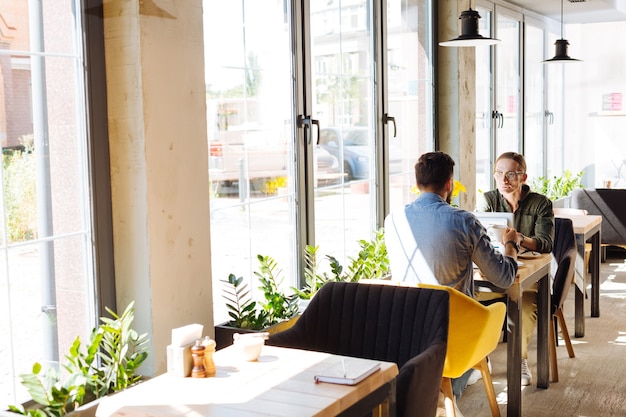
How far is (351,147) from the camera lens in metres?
4.98

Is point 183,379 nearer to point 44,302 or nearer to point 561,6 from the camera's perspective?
point 44,302

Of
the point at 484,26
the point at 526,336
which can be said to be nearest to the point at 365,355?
the point at 526,336

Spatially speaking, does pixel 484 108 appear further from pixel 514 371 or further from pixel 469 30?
pixel 514 371

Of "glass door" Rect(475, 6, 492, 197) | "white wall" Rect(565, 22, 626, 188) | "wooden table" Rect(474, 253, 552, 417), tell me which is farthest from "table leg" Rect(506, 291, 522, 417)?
"white wall" Rect(565, 22, 626, 188)

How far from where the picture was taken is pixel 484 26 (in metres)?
7.26

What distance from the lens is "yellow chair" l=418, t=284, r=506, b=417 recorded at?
3250 mm

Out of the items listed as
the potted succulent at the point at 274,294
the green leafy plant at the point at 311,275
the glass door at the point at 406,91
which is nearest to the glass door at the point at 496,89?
the glass door at the point at 406,91

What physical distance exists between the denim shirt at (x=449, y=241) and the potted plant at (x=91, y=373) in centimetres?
129

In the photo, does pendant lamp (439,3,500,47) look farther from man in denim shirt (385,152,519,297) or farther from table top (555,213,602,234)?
table top (555,213,602,234)

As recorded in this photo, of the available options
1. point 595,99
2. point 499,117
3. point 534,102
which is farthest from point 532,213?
point 595,99

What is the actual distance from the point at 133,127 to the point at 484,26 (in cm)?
501

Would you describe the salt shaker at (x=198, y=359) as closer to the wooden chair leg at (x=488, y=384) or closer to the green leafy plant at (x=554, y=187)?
the wooden chair leg at (x=488, y=384)

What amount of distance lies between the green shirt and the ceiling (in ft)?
12.4

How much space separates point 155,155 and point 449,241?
1.32m
